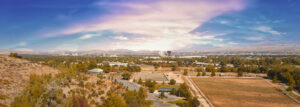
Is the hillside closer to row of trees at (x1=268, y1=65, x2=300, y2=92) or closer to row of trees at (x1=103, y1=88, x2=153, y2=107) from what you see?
row of trees at (x1=103, y1=88, x2=153, y2=107)

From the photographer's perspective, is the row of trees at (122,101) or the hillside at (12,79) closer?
the hillside at (12,79)

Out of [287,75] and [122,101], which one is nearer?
[122,101]

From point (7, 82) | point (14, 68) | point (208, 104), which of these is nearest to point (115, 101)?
point (7, 82)

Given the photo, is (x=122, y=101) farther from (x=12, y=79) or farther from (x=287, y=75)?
(x=287, y=75)

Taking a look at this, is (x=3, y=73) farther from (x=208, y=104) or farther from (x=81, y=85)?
(x=208, y=104)

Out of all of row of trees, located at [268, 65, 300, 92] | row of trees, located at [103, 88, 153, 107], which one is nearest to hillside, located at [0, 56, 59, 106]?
row of trees, located at [103, 88, 153, 107]

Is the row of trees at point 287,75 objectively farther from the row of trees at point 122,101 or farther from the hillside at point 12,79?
the hillside at point 12,79

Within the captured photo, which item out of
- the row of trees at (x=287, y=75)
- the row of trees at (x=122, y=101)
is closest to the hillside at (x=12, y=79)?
the row of trees at (x=122, y=101)

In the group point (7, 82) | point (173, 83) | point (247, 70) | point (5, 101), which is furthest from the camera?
point (247, 70)

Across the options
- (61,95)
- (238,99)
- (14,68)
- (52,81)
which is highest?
(14,68)

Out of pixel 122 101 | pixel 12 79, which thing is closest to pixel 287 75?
pixel 122 101

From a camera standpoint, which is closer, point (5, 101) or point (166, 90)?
point (5, 101)
